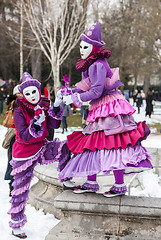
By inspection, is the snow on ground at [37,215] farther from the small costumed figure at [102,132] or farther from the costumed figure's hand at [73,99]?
the costumed figure's hand at [73,99]

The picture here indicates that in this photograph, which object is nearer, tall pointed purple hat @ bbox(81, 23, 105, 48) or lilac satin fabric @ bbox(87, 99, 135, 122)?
lilac satin fabric @ bbox(87, 99, 135, 122)

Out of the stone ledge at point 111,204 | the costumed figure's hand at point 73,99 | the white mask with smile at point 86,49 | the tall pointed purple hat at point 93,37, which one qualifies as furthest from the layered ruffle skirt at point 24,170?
the tall pointed purple hat at point 93,37

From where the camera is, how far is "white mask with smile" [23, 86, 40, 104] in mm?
3621

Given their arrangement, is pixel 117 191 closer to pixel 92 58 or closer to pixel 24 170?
pixel 24 170

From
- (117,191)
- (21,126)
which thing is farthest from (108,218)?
(21,126)

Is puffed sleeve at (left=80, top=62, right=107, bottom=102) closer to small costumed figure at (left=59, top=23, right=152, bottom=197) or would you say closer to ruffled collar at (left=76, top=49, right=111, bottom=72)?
small costumed figure at (left=59, top=23, right=152, bottom=197)

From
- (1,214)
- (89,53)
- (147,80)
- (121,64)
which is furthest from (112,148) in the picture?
(147,80)

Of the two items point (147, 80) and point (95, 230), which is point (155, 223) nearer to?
point (95, 230)

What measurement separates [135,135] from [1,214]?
8.37 ft

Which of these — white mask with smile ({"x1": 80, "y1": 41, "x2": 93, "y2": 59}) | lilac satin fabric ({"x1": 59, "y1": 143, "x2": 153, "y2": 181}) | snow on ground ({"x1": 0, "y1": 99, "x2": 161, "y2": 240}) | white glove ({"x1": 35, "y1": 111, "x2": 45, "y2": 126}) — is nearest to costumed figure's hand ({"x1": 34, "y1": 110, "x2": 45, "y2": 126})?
white glove ({"x1": 35, "y1": 111, "x2": 45, "y2": 126})

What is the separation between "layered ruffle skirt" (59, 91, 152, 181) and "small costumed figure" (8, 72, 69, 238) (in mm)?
328

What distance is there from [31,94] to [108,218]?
163 centimetres

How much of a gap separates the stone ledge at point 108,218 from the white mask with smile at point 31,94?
1159 mm

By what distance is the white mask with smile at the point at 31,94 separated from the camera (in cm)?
362
